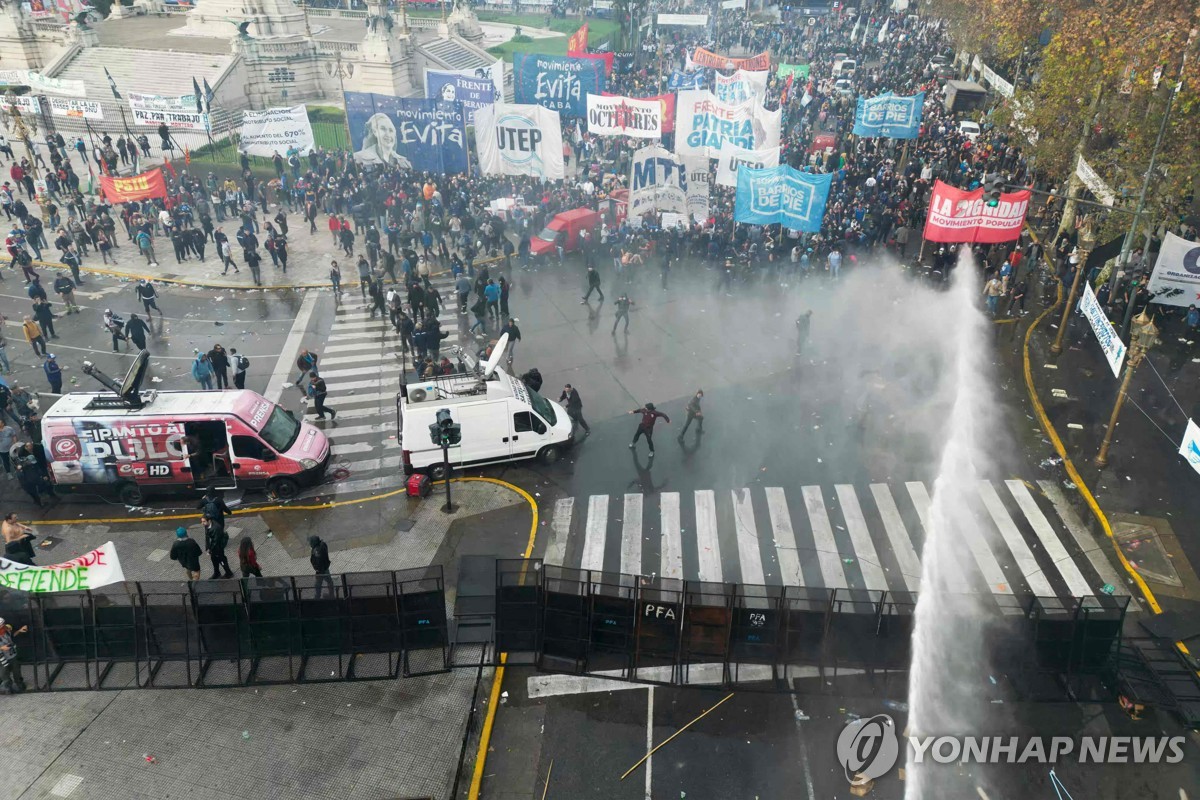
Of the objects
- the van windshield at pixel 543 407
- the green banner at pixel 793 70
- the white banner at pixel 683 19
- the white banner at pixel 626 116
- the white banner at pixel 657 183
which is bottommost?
the van windshield at pixel 543 407

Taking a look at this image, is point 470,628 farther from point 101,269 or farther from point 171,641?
point 101,269

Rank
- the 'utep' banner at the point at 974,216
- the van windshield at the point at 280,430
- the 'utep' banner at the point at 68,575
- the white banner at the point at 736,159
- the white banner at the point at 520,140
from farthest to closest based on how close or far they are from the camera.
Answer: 1. the white banner at the point at 520,140
2. the white banner at the point at 736,159
3. the 'utep' banner at the point at 974,216
4. the van windshield at the point at 280,430
5. the 'utep' banner at the point at 68,575

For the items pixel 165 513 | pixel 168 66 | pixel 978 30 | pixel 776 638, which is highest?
pixel 978 30

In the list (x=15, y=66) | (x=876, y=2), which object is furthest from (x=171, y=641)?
(x=876, y=2)

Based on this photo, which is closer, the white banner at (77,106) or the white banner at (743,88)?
the white banner at (743,88)

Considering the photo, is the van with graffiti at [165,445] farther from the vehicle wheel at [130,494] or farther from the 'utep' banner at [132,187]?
the 'utep' banner at [132,187]

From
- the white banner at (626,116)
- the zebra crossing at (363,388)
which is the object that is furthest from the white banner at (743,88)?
the zebra crossing at (363,388)

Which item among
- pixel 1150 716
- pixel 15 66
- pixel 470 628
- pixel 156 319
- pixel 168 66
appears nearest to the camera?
pixel 1150 716
